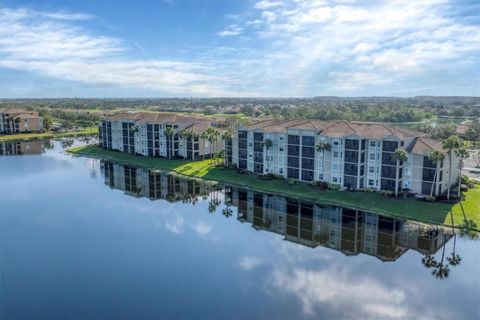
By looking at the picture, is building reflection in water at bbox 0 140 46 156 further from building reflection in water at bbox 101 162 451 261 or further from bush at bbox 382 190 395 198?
bush at bbox 382 190 395 198

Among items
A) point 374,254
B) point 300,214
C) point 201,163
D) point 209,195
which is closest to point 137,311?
point 374,254

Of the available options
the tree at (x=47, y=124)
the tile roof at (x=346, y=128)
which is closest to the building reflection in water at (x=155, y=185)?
the tile roof at (x=346, y=128)

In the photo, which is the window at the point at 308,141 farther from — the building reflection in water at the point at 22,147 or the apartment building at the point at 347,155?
the building reflection in water at the point at 22,147

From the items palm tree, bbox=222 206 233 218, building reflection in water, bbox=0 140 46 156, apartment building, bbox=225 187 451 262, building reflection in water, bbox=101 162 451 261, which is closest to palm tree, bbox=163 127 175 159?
building reflection in water, bbox=101 162 451 261

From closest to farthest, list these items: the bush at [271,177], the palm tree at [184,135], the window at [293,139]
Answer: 1. the window at [293,139]
2. the bush at [271,177]
3. the palm tree at [184,135]

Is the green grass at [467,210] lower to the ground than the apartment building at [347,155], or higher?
lower

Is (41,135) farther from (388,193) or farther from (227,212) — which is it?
(388,193)

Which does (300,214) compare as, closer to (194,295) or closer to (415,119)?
(194,295)
